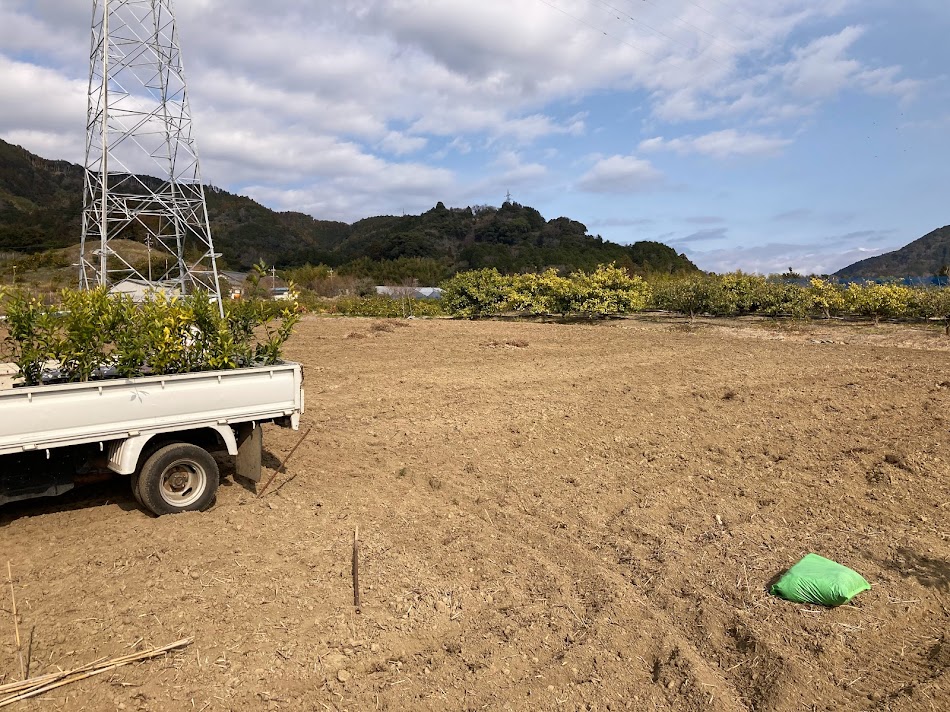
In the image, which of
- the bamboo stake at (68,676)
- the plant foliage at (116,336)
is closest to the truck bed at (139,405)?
the plant foliage at (116,336)

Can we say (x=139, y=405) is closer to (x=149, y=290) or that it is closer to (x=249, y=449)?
(x=249, y=449)

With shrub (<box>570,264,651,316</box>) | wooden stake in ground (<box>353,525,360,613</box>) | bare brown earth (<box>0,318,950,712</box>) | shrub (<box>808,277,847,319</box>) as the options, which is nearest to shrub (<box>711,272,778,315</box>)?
shrub (<box>808,277,847,319</box>)

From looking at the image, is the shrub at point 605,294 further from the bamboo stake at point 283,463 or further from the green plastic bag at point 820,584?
the green plastic bag at point 820,584

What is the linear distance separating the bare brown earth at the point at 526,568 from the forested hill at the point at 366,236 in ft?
199

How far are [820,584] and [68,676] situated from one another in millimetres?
4653

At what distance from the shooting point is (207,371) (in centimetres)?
571

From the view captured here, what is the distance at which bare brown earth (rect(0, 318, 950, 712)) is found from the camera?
3.47 metres

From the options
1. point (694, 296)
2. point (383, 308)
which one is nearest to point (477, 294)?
point (383, 308)

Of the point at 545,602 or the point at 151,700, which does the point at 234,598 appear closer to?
the point at 151,700

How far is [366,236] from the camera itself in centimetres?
12581

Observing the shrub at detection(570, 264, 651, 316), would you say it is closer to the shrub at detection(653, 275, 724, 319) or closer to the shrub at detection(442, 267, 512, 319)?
the shrub at detection(653, 275, 724, 319)

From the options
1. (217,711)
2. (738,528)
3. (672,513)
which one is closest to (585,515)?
(672,513)

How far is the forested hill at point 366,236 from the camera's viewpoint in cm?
7525

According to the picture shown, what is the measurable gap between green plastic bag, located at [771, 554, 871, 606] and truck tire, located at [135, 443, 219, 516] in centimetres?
475
